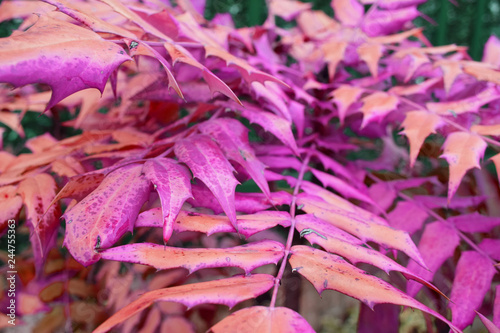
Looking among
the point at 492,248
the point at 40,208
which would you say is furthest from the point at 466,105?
the point at 40,208

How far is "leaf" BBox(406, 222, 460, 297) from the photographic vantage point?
0.43m

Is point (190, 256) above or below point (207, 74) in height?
below

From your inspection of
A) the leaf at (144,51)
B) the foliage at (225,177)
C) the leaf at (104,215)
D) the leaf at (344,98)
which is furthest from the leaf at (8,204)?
the leaf at (344,98)

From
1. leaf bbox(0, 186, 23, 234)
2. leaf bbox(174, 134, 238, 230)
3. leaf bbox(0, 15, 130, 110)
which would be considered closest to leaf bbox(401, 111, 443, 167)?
leaf bbox(174, 134, 238, 230)

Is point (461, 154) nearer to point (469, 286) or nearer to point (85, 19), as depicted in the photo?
point (469, 286)

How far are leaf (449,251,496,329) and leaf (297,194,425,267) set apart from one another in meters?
0.10

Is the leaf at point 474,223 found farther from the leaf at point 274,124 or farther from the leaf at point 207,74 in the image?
the leaf at point 207,74

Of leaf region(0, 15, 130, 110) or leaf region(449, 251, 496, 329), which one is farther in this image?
leaf region(449, 251, 496, 329)

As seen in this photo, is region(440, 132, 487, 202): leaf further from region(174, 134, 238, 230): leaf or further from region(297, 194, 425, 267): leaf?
region(174, 134, 238, 230): leaf

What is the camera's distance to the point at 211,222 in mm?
346

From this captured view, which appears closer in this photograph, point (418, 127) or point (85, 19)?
point (85, 19)

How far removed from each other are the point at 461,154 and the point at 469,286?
0.50ft

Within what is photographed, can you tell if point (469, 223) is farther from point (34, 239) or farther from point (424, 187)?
point (34, 239)

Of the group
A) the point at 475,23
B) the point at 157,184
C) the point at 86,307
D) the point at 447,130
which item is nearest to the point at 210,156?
the point at 157,184
